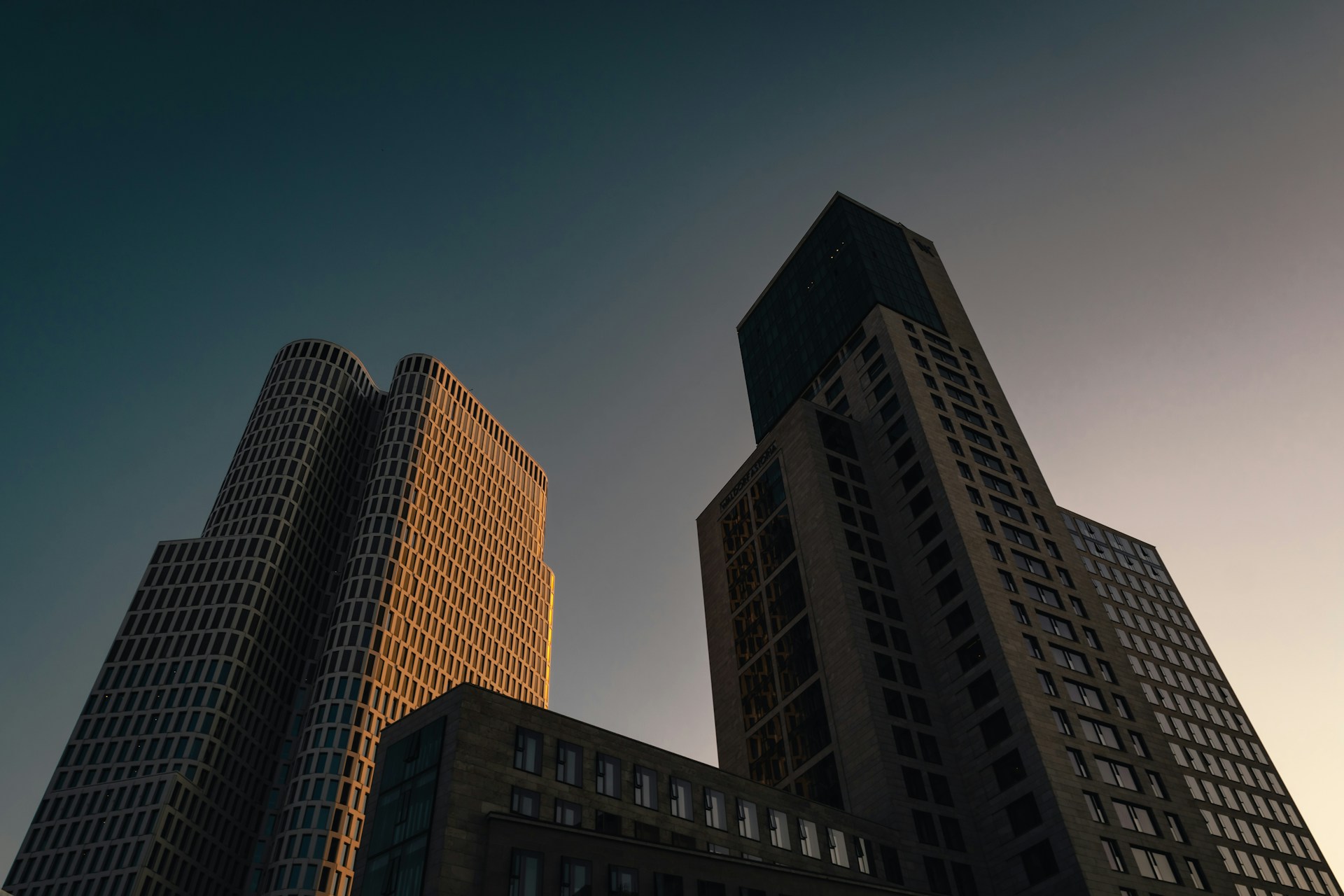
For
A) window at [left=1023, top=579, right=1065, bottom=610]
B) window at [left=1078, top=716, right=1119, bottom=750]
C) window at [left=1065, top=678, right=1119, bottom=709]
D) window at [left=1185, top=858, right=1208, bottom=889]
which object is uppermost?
window at [left=1023, top=579, right=1065, bottom=610]

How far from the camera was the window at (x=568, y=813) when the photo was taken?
5738 cm

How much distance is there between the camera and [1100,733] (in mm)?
80688

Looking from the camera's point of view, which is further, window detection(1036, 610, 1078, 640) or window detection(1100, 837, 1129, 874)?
window detection(1036, 610, 1078, 640)

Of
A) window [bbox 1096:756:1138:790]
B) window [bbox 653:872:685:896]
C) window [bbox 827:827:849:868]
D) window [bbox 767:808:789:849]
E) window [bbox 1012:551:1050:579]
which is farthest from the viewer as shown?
window [bbox 1012:551:1050:579]

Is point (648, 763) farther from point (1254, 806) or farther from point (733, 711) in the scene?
point (1254, 806)

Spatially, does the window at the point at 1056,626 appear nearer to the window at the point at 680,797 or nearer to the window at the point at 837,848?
the window at the point at 837,848

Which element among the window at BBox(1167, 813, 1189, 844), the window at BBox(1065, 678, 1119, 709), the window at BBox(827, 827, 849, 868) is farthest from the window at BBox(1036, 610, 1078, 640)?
the window at BBox(827, 827, 849, 868)

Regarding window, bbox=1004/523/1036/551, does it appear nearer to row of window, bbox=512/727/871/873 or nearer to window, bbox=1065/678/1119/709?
window, bbox=1065/678/1119/709

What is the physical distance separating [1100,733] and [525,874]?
54.6 metres

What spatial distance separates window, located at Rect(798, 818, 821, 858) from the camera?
6788cm

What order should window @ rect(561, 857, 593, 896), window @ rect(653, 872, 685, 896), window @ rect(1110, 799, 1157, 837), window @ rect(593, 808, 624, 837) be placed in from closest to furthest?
window @ rect(561, 857, 593, 896)
window @ rect(653, 872, 685, 896)
window @ rect(593, 808, 624, 837)
window @ rect(1110, 799, 1157, 837)

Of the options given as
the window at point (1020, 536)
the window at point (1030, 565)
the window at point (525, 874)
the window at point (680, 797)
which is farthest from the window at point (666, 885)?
the window at point (1020, 536)

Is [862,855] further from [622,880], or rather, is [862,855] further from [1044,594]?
[1044,594]

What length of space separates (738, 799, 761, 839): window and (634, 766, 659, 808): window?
7.20 meters
